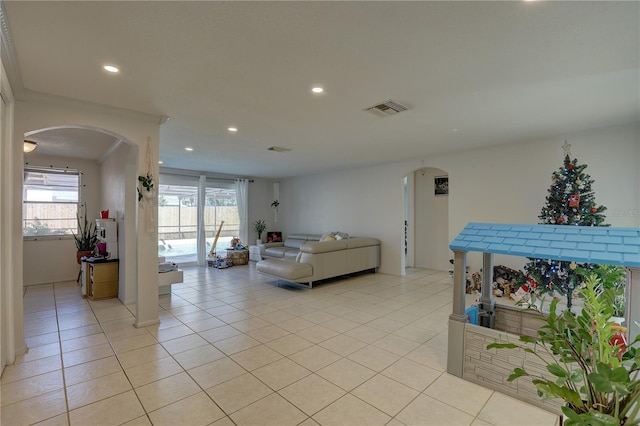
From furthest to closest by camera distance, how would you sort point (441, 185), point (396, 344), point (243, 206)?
point (243, 206)
point (441, 185)
point (396, 344)

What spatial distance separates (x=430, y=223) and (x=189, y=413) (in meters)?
6.61

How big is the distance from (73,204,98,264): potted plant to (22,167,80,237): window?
4.8 inches

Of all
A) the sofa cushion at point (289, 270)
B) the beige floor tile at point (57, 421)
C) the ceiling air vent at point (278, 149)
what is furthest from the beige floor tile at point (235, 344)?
the ceiling air vent at point (278, 149)

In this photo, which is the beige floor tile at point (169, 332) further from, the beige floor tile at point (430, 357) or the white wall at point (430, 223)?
the white wall at point (430, 223)

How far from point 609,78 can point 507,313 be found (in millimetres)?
2275

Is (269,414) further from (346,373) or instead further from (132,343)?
(132,343)

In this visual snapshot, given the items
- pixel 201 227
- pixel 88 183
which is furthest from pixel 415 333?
pixel 88 183

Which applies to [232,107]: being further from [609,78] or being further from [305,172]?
[305,172]

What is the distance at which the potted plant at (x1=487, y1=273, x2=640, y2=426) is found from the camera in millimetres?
826

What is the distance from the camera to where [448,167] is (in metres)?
5.77

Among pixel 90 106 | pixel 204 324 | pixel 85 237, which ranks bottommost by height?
pixel 204 324

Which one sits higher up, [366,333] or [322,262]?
[322,262]

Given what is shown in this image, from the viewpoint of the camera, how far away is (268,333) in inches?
134

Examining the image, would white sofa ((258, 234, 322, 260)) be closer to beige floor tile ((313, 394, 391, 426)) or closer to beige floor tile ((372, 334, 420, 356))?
beige floor tile ((372, 334, 420, 356))
